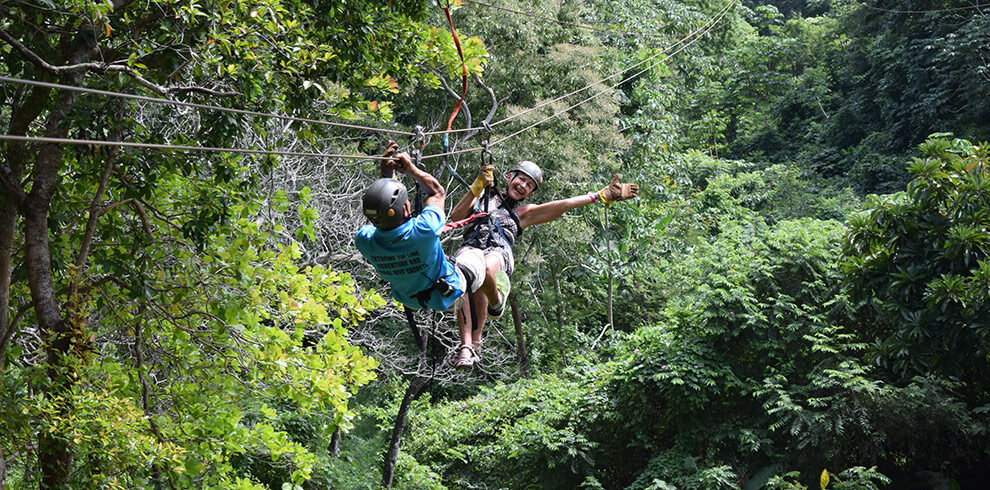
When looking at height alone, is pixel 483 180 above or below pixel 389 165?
below

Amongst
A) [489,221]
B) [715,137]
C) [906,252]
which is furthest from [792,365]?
[715,137]

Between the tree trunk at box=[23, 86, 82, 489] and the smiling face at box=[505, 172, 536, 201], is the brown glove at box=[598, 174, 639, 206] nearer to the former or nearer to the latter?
the smiling face at box=[505, 172, 536, 201]

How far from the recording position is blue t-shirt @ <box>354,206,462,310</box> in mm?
3509

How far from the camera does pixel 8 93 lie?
15.6 ft

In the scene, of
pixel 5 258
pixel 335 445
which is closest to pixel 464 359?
pixel 5 258

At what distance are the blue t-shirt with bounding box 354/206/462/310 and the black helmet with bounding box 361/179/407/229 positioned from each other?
0.26 ft

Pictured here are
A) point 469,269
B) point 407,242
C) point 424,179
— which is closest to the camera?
point 407,242

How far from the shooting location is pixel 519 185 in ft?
15.4

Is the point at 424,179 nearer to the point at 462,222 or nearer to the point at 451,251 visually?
the point at 462,222

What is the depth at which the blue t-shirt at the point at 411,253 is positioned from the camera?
351 centimetres

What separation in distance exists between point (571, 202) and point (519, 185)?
320mm

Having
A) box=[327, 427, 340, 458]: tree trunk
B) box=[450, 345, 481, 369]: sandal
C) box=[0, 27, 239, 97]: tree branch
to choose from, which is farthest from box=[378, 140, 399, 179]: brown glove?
box=[327, 427, 340, 458]: tree trunk

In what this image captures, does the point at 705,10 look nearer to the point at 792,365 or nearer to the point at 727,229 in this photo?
the point at 727,229

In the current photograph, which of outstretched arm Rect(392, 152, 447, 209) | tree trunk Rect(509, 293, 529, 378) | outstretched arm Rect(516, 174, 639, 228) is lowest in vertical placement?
tree trunk Rect(509, 293, 529, 378)
